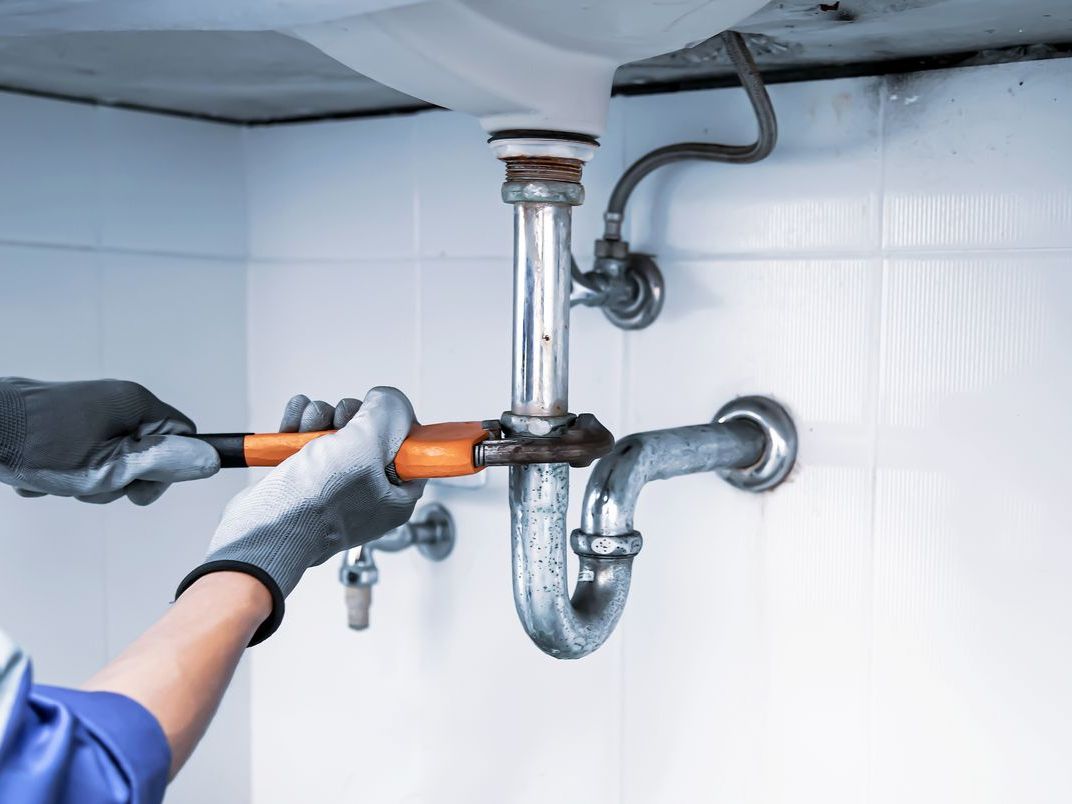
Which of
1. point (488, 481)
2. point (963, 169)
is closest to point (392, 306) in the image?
point (488, 481)

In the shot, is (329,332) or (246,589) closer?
(246,589)

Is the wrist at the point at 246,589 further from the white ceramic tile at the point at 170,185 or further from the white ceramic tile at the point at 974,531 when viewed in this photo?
the white ceramic tile at the point at 170,185

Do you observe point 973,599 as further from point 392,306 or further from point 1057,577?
point 392,306

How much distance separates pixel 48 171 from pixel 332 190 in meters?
0.25

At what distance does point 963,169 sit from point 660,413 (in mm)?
284

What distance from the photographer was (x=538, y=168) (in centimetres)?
61

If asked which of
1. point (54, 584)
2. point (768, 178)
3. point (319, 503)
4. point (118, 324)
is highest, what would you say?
point (768, 178)

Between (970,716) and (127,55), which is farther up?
(127,55)

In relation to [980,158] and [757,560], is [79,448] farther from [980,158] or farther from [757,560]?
[980,158]

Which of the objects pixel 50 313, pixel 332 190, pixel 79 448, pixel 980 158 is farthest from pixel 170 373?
pixel 980 158

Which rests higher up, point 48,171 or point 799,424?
point 48,171

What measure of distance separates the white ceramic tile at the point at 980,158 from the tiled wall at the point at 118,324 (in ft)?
2.14

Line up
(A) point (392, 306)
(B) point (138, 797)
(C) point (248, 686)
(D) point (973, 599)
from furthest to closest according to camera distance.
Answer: (C) point (248, 686) → (A) point (392, 306) → (D) point (973, 599) → (B) point (138, 797)

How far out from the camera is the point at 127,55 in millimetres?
782
